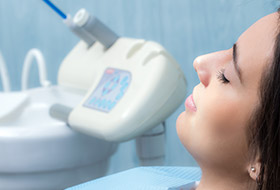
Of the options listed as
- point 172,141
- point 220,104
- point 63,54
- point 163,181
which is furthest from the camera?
point 63,54

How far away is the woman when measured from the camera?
583 mm

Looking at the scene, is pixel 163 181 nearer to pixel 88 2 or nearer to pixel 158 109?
pixel 158 109

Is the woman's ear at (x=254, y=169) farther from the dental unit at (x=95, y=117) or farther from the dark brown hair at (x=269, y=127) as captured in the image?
the dental unit at (x=95, y=117)

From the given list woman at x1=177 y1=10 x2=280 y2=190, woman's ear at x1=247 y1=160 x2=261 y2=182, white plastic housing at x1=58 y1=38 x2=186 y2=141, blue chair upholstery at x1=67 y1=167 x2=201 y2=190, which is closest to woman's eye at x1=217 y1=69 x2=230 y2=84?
woman at x1=177 y1=10 x2=280 y2=190

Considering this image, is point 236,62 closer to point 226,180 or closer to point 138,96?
point 226,180

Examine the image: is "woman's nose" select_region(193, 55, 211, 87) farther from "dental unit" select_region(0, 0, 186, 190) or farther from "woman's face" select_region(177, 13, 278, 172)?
"dental unit" select_region(0, 0, 186, 190)

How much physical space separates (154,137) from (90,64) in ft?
0.97

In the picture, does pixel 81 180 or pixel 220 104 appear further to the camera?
pixel 81 180

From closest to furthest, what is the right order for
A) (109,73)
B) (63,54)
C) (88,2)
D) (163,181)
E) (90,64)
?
(163,181) → (109,73) → (90,64) → (88,2) → (63,54)

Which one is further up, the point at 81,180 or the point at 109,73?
the point at 109,73

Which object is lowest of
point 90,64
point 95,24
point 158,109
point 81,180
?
point 81,180

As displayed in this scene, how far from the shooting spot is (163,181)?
32.4 inches

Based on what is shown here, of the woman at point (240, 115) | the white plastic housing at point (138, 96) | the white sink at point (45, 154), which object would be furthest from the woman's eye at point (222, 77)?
the white sink at point (45, 154)

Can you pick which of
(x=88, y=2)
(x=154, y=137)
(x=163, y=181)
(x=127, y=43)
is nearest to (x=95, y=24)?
(x=127, y=43)
